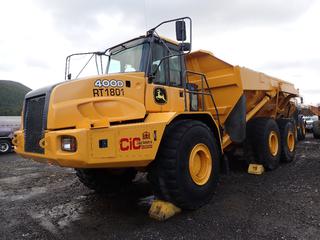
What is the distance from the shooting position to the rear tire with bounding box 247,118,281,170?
315 inches

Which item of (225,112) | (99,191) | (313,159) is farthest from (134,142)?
(313,159)

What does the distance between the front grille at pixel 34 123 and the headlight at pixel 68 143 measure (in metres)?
0.51

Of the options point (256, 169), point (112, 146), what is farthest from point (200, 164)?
point (256, 169)

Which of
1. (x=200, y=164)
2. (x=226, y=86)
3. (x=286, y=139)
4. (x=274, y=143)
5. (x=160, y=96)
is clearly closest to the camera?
(x=160, y=96)

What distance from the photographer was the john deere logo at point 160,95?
5.29m

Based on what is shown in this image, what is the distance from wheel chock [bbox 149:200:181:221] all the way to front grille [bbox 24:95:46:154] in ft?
5.69

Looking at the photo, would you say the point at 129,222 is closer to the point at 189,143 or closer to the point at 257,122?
the point at 189,143

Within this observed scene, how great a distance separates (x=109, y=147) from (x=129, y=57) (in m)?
1.83

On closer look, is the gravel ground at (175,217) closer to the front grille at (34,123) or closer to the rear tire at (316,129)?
Answer: the front grille at (34,123)

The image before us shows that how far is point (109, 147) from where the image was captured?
444cm

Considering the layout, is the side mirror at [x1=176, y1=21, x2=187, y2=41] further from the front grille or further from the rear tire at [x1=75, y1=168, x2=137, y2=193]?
the rear tire at [x1=75, y1=168, x2=137, y2=193]

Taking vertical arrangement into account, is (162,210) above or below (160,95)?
below

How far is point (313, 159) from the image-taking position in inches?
382

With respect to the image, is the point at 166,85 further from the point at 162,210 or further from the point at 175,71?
the point at 162,210
